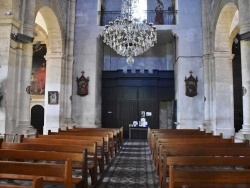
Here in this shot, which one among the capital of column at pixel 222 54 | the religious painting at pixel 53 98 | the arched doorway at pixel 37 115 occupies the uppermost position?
the capital of column at pixel 222 54

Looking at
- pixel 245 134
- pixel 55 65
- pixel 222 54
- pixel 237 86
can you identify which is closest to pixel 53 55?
pixel 55 65

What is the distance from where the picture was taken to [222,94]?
11.6 meters

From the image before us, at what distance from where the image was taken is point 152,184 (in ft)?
16.8

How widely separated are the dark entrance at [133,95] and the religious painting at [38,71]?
4108 millimetres

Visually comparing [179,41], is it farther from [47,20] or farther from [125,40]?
[47,20]

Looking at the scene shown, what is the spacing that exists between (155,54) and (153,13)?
2.63 m

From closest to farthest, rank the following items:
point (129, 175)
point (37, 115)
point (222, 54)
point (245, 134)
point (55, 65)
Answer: point (129, 175)
point (245, 134)
point (222, 54)
point (55, 65)
point (37, 115)

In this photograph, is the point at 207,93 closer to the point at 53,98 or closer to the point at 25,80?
the point at 53,98

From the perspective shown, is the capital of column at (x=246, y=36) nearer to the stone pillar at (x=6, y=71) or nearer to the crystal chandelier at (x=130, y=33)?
the crystal chandelier at (x=130, y=33)

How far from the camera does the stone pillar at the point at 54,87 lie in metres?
12.4

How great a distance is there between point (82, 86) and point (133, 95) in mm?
3618

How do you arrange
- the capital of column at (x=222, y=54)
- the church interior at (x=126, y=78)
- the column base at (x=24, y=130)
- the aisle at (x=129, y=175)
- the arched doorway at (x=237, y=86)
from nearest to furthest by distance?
the aisle at (x=129, y=175) → the church interior at (x=126, y=78) → the column base at (x=24, y=130) → the capital of column at (x=222, y=54) → the arched doorway at (x=237, y=86)

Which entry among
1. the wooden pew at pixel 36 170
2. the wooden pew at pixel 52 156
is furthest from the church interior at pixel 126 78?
the wooden pew at pixel 36 170

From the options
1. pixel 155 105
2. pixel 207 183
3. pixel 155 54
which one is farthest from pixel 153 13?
pixel 207 183
